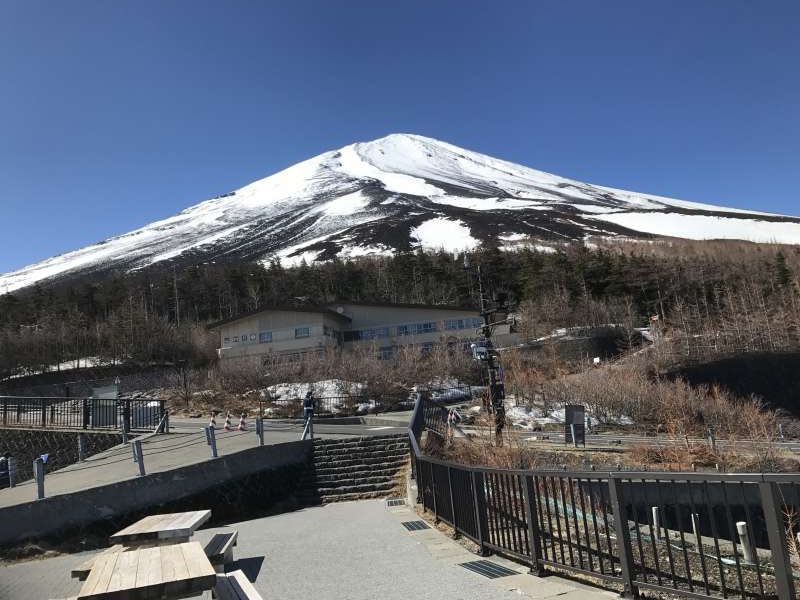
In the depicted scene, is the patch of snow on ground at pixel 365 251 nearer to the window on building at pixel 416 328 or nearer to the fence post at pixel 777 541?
the window on building at pixel 416 328

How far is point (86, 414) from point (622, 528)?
1870cm

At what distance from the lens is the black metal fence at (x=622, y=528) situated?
379 centimetres

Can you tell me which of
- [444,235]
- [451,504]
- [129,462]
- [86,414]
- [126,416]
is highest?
[444,235]

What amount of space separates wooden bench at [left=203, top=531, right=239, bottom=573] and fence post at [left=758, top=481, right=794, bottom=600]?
472cm

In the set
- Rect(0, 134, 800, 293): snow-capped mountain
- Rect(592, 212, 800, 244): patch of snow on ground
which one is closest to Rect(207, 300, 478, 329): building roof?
Rect(0, 134, 800, 293): snow-capped mountain

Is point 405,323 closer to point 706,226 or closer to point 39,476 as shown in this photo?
point 39,476

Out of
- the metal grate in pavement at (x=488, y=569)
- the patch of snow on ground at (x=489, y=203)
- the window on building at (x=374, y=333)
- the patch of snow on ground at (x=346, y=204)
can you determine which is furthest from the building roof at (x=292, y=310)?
the patch of snow on ground at (x=346, y=204)

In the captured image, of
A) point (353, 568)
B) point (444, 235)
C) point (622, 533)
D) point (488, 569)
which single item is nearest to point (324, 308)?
point (353, 568)

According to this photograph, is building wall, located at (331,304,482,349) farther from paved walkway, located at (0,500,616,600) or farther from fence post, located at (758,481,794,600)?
fence post, located at (758,481,794,600)

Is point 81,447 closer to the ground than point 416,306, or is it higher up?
closer to the ground

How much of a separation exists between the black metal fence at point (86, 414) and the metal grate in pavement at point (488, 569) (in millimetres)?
14880

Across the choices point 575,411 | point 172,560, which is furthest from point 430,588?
point 575,411

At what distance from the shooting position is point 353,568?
6.34 meters

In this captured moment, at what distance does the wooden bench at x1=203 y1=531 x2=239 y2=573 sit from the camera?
18.7ft
